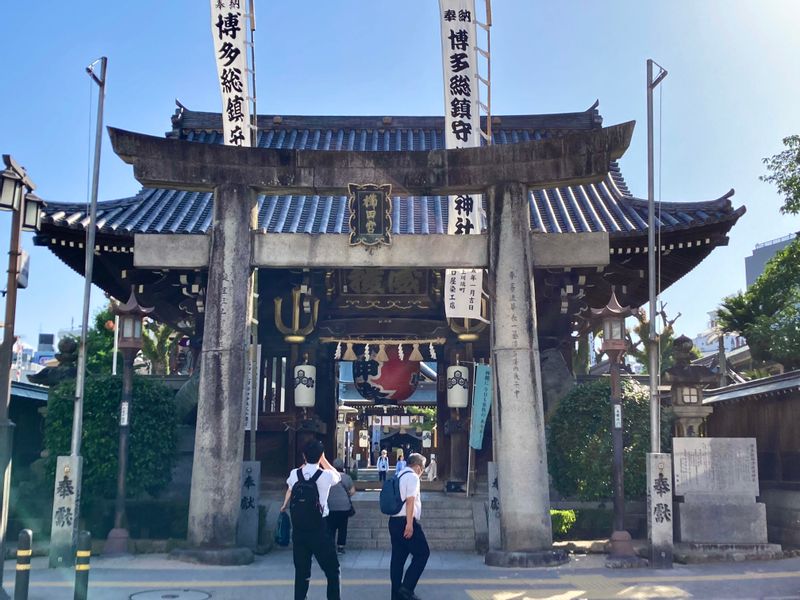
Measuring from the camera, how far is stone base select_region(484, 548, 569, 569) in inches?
476

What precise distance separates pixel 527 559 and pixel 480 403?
18.9 feet

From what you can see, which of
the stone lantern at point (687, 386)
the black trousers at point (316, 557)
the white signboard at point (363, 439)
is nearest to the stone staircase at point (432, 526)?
the stone lantern at point (687, 386)

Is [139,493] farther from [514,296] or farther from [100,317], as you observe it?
[100,317]

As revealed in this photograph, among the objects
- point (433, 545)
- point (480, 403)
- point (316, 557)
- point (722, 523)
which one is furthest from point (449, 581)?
point (480, 403)

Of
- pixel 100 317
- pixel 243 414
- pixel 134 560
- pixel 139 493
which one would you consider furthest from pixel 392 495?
pixel 100 317

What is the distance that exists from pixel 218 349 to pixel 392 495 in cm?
528

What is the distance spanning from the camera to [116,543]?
1366 centimetres

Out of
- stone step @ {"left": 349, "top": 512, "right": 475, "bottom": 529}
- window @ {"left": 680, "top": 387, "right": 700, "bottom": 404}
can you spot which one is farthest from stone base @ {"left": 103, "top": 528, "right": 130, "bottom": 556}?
window @ {"left": 680, "top": 387, "right": 700, "bottom": 404}

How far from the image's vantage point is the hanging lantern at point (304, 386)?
62.2 ft

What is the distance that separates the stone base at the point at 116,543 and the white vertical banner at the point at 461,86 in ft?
31.0

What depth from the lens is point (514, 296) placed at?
43.1ft

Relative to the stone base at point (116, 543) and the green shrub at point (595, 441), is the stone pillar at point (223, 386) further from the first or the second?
the green shrub at point (595, 441)

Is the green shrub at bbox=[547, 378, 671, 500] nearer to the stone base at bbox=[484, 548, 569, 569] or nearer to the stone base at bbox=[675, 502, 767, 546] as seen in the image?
the stone base at bbox=[675, 502, 767, 546]

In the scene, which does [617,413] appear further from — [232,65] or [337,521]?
[232,65]
